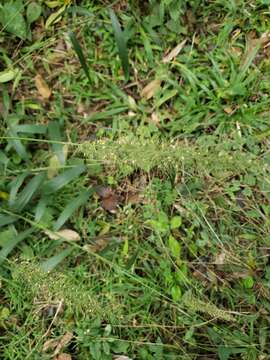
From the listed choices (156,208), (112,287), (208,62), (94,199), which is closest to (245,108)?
(208,62)

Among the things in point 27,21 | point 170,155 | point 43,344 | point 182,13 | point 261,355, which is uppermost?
point 27,21

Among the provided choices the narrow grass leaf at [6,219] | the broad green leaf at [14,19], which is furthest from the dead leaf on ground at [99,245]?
the broad green leaf at [14,19]

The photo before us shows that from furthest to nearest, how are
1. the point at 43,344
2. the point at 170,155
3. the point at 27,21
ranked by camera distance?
the point at 27,21, the point at 43,344, the point at 170,155

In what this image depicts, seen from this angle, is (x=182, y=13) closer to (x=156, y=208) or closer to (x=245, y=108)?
(x=245, y=108)

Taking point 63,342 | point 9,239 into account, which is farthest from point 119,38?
point 63,342

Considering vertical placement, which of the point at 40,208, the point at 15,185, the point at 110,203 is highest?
the point at 15,185

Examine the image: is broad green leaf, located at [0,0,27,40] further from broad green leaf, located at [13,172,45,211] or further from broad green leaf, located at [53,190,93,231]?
broad green leaf, located at [53,190,93,231]

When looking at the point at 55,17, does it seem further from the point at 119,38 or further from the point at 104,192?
the point at 104,192

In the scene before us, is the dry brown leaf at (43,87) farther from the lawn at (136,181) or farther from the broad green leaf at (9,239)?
the broad green leaf at (9,239)
